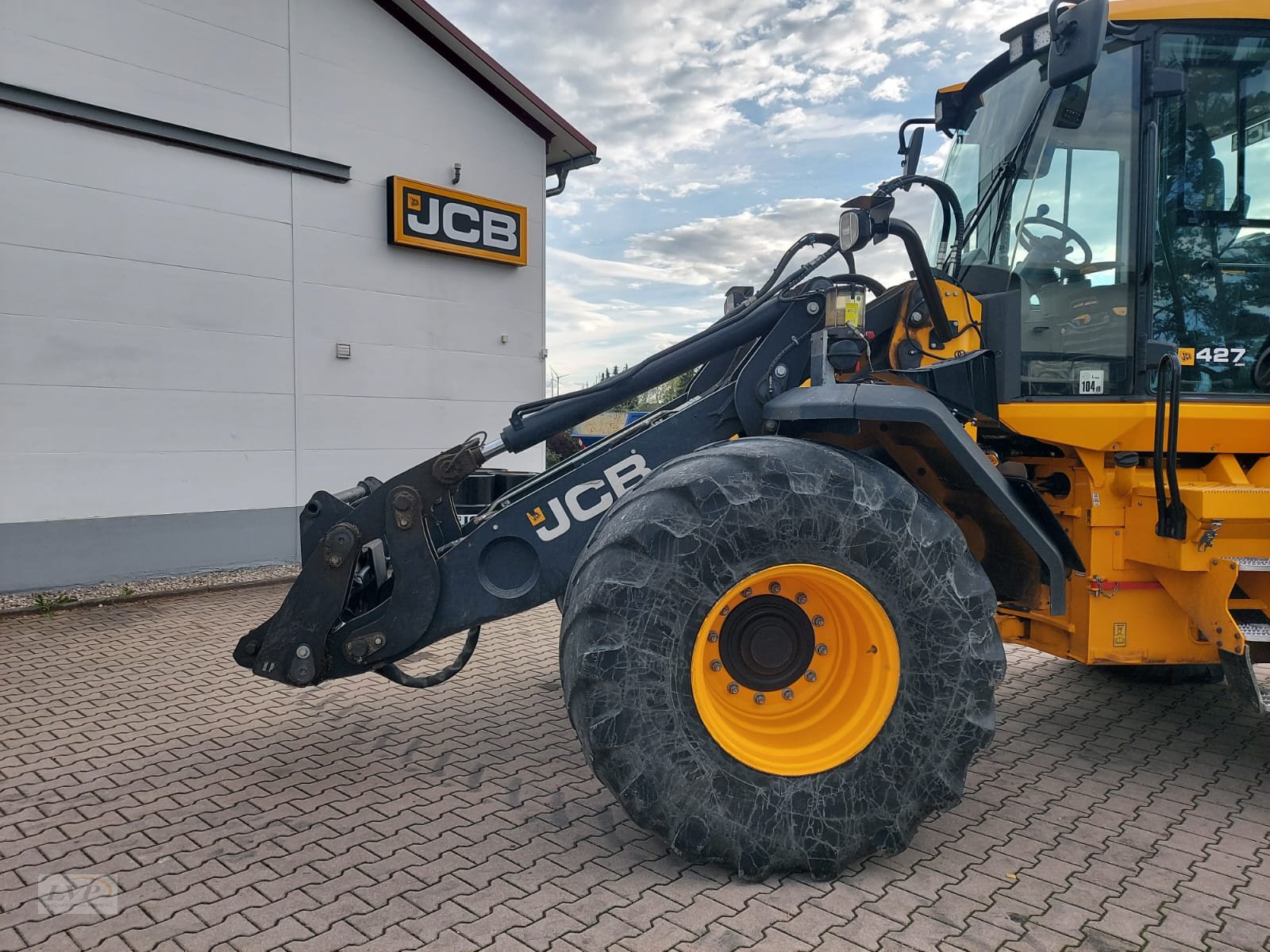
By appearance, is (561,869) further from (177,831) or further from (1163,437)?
(1163,437)

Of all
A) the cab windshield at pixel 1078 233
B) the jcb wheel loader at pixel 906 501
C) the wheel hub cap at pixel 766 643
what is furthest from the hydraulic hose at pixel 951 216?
the wheel hub cap at pixel 766 643

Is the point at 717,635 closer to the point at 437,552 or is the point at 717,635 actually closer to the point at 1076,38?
the point at 437,552

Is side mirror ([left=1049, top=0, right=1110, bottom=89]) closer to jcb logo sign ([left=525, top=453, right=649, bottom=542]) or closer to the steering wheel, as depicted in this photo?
the steering wheel

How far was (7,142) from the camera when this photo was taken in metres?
6.99

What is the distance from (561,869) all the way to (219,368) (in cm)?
676

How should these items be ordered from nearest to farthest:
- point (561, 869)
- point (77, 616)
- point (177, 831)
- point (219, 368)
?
1. point (561, 869)
2. point (177, 831)
3. point (77, 616)
4. point (219, 368)

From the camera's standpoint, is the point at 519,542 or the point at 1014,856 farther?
the point at 519,542

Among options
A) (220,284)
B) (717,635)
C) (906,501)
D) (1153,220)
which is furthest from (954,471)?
(220,284)

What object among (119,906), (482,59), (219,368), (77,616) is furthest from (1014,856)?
(482,59)

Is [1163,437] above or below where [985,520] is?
above

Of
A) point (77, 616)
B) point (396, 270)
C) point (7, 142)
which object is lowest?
point (77, 616)

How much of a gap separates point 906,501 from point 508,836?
1836mm

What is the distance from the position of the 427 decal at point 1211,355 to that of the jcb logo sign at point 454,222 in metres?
7.73

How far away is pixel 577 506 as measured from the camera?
338 centimetres
